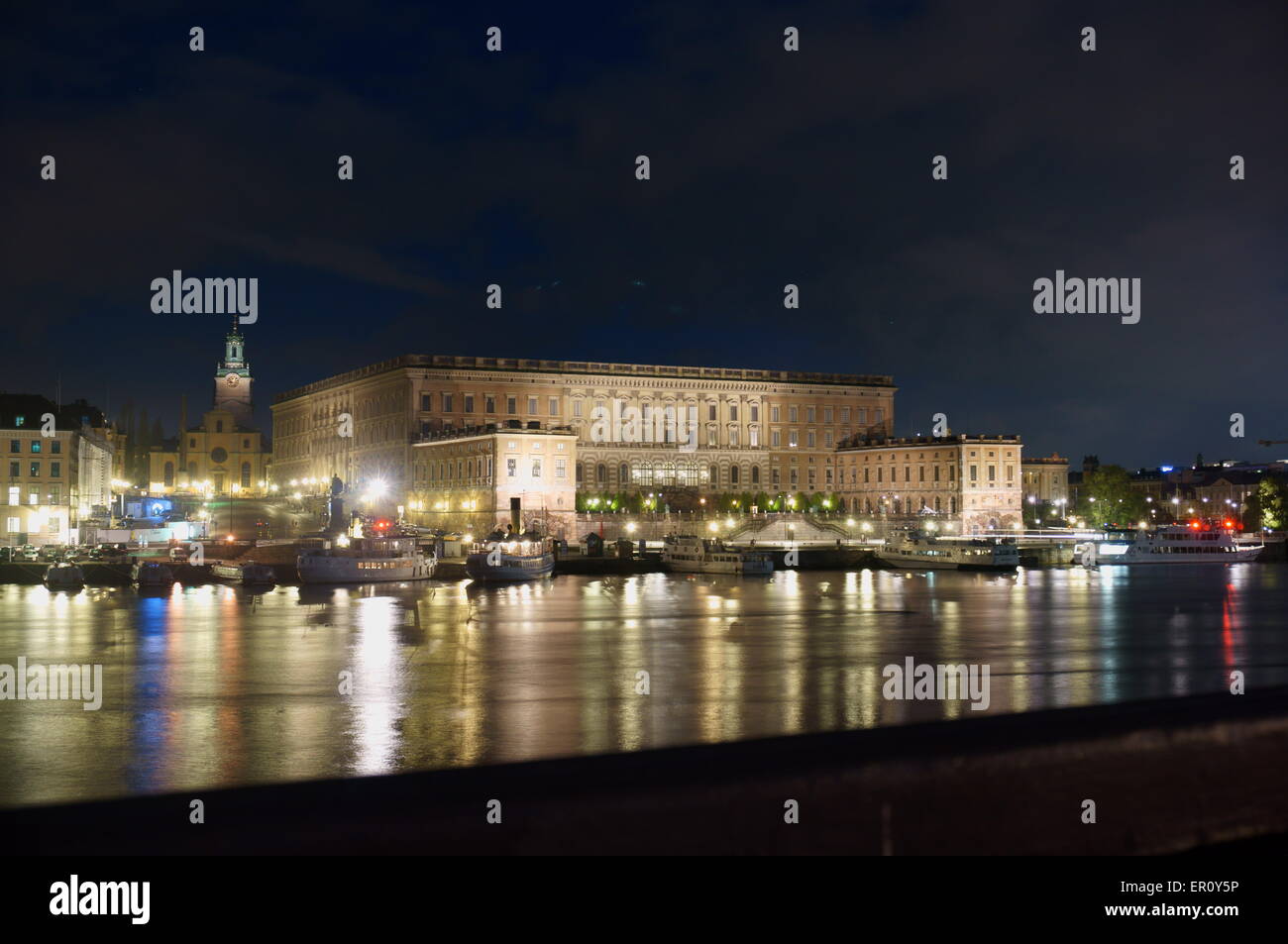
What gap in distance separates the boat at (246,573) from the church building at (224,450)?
95855 millimetres

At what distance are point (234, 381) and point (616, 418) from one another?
220 feet

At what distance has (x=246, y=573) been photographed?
6594 cm

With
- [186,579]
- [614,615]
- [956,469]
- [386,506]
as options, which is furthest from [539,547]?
[956,469]

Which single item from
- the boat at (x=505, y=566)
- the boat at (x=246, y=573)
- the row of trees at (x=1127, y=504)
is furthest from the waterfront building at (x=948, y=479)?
the boat at (x=246, y=573)

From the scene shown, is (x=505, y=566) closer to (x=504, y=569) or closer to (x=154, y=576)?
(x=504, y=569)

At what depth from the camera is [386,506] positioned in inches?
5226

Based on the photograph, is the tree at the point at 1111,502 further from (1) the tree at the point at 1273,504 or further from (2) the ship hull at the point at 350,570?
(2) the ship hull at the point at 350,570

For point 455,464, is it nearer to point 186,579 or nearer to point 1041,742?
point 186,579

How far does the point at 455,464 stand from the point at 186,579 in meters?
55.5

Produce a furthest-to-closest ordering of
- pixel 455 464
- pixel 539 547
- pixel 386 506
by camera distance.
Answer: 1. pixel 386 506
2. pixel 455 464
3. pixel 539 547

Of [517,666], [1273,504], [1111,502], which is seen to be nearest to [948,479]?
[1111,502]

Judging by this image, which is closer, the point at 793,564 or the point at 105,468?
the point at 793,564

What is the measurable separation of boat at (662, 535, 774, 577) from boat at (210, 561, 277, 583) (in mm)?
28078

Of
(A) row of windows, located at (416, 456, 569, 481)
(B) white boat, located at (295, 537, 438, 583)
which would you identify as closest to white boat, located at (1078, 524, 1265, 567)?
(A) row of windows, located at (416, 456, 569, 481)
